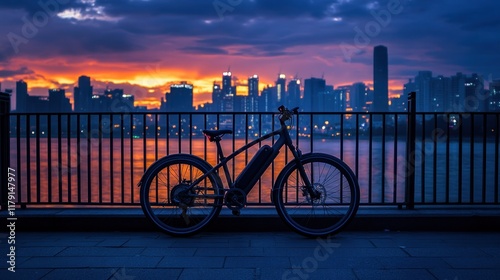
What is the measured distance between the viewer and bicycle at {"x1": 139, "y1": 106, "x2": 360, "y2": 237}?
5012 millimetres

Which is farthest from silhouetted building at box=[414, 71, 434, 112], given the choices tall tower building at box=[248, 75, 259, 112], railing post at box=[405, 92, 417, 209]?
tall tower building at box=[248, 75, 259, 112]

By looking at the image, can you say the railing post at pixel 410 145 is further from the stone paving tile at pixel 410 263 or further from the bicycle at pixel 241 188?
the stone paving tile at pixel 410 263

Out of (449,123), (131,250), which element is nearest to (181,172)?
(131,250)

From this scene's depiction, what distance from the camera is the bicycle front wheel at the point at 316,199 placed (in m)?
4.99

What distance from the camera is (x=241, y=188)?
198 inches

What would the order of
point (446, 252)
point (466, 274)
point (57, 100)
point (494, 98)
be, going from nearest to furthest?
point (466, 274), point (446, 252), point (494, 98), point (57, 100)

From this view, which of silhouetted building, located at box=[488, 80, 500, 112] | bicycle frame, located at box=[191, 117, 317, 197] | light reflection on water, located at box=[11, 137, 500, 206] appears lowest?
light reflection on water, located at box=[11, 137, 500, 206]

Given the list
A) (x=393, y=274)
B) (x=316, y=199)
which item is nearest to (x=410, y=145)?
(x=316, y=199)

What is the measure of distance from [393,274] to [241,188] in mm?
1720

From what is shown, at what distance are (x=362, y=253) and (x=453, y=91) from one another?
29.3 ft

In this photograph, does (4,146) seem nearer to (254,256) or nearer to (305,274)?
(254,256)

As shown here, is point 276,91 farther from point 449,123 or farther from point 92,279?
point 92,279

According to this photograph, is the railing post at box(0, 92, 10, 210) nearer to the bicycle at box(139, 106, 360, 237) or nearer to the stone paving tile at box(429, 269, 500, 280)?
the bicycle at box(139, 106, 360, 237)

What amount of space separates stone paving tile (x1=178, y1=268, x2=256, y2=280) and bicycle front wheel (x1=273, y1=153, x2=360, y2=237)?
1217mm
